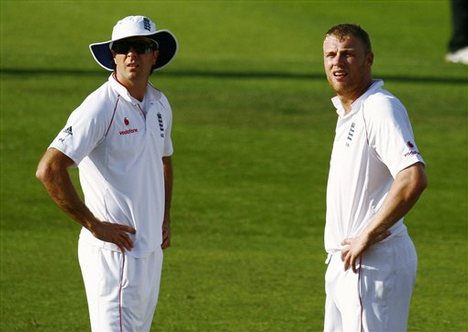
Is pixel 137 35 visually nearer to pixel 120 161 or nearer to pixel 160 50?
pixel 160 50

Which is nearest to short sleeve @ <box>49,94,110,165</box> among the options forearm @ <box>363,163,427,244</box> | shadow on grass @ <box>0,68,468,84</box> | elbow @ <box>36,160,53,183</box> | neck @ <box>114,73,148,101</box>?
elbow @ <box>36,160,53,183</box>

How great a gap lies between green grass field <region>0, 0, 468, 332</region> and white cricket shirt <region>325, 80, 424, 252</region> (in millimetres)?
4344

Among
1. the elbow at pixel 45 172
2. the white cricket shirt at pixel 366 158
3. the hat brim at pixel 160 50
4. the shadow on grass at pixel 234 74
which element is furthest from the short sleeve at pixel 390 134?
the shadow on grass at pixel 234 74

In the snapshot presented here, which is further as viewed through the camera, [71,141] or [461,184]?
[461,184]

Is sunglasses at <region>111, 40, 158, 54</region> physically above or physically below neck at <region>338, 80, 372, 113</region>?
above

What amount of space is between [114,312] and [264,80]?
1983cm

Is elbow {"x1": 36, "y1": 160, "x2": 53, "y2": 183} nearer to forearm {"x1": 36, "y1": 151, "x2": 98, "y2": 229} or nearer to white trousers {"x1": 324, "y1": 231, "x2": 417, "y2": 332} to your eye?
forearm {"x1": 36, "y1": 151, "x2": 98, "y2": 229}

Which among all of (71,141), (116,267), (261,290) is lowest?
(261,290)

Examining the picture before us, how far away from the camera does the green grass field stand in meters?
12.8

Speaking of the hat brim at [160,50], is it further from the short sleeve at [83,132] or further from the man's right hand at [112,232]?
the man's right hand at [112,232]

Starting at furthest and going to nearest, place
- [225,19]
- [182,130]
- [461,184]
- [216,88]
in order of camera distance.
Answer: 1. [225,19]
2. [216,88]
3. [182,130]
4. [461,184]

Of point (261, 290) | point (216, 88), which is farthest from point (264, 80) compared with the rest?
point (261, 290)

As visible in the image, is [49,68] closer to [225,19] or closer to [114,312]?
[225,19]

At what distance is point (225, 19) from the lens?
3850 centimetres
